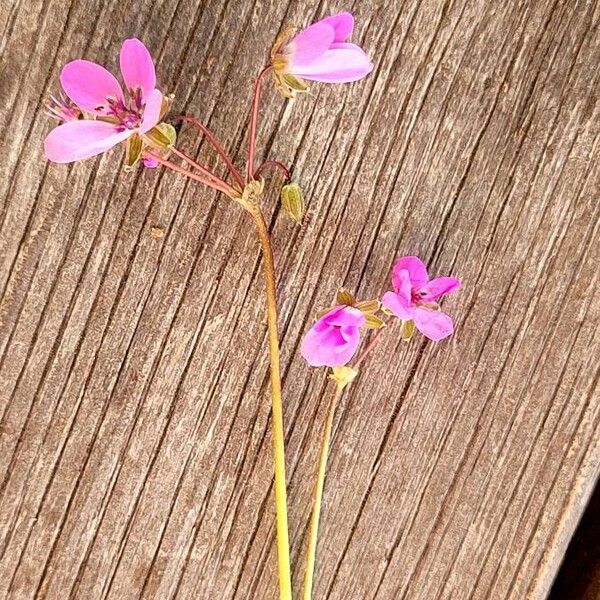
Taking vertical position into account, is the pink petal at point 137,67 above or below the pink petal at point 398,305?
above

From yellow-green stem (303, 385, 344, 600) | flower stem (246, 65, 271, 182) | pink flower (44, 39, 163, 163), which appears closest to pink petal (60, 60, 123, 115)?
pink flower (44, 39, 163, 163)

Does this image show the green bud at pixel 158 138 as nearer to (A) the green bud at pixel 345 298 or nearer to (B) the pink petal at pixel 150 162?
(B) the pink petal at pixel 150 162

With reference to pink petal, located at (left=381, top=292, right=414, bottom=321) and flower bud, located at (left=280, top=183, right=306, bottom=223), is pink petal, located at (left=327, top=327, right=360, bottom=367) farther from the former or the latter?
flower bud, located at (left=280, top=183, right=306, bottom=223)

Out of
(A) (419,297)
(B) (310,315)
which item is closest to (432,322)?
(A) (419,297)

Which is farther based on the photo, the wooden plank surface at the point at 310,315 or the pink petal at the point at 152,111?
the wooden plank surface at the point at 310,315

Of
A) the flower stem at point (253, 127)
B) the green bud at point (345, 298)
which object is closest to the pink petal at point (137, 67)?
the flower stem at point (253, 127)

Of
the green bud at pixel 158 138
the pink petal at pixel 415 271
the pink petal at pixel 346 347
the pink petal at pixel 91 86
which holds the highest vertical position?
the pink petal at pixel 91 86

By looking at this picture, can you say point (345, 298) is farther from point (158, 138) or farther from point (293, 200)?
point (158, 138)
